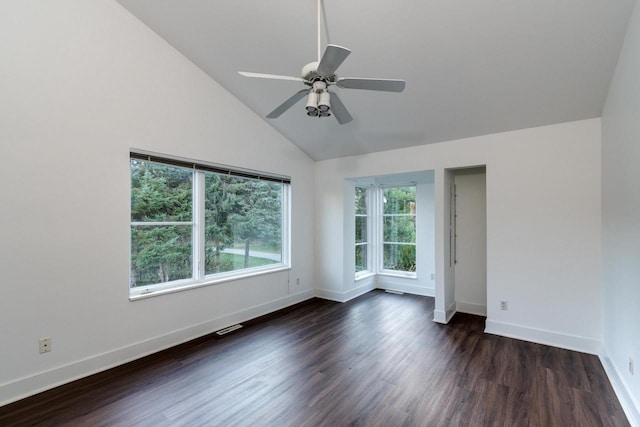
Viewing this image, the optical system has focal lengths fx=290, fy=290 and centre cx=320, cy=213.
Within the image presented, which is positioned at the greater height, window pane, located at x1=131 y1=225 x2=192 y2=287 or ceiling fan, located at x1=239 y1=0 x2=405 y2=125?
ceiling fan, located at x1=239 y1=0 x2=405 y2=125

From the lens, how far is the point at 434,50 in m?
2.62

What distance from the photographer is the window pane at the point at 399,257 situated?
18.2ft

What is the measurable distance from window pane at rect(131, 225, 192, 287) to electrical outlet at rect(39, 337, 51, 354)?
0.76 m

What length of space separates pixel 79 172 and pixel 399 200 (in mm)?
4824

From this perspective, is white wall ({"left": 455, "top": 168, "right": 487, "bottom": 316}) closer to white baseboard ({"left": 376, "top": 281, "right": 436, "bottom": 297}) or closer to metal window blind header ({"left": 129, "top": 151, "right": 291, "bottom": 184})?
white baseboard ({"left": 376, "top": 281, "right": 436, "bottom": 297})

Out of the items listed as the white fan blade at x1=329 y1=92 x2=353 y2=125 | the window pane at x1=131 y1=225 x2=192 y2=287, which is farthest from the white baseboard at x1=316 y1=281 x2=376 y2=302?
the white fan blade at x1=329 y1=92 x2=353 y2=125

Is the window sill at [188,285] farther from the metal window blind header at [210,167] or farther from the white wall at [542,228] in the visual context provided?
the white wall at [542,228]

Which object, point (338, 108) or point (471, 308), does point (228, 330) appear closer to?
point (338, 108)

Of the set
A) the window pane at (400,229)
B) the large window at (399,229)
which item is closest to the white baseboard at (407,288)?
the large window at (399,229)

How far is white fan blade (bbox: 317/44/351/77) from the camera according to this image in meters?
1.57

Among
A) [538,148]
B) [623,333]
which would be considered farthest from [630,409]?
[538,148]

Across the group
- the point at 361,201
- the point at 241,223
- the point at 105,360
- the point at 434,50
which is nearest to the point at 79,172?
the point at 105,360

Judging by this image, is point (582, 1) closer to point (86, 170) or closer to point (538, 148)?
point (538, 148)

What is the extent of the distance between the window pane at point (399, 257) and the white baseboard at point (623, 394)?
296 centimetres
